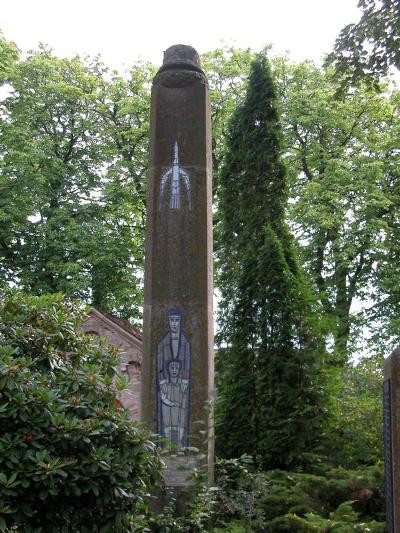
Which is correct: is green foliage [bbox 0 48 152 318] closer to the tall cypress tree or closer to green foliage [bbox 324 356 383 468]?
the tall cypress tree

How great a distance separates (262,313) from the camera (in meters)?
10.1

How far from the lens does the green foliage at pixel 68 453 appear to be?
4.33 metres

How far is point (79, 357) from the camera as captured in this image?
5906 millimetres

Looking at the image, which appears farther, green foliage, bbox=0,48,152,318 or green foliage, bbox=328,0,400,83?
green foliage, bbox=0,48,152,318

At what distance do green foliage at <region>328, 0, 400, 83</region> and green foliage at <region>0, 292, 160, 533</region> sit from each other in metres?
9.15

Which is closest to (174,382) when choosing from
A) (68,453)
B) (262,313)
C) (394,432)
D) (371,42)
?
(262,313)

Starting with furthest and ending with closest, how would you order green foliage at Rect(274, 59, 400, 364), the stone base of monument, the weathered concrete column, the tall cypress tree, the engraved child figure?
green foliage at Rect(274, 59, 400, 364)
the tall cypress tree
the engraved child figure
the stone base of monument
the weathered concrete column

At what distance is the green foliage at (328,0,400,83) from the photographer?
1204 cm

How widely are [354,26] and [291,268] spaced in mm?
4829

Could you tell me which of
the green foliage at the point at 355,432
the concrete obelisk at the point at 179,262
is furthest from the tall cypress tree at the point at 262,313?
the concrete obelisk at the point at 179,262

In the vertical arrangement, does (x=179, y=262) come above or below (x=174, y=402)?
above

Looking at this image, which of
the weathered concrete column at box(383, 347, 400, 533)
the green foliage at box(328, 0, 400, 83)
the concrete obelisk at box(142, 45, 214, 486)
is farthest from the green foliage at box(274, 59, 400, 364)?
the weathered concrete column at box(383, 347, 400, 533)

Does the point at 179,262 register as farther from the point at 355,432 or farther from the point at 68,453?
the point at 68,453

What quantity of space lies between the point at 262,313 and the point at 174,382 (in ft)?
8.18
